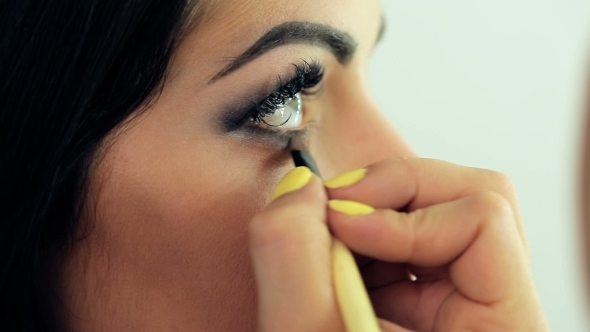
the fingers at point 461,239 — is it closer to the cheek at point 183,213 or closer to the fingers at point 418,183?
the fingers at point 418,183

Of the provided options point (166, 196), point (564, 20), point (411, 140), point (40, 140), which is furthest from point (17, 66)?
point (564, 20)

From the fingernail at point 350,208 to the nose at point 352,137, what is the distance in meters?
0.17

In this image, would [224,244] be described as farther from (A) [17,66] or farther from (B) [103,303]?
(A) [17,66]

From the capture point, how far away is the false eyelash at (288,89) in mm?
578

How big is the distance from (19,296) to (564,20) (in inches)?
54.7

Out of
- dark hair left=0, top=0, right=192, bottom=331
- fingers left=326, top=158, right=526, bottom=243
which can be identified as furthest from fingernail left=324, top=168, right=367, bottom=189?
dark hair left=0, top=0, right=192, bottom=331

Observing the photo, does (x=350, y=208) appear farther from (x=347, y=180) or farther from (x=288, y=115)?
(x=288, y=115)

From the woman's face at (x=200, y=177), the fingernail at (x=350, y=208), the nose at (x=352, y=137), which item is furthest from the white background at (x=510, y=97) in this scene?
the fingernail at (x=350, y=208)

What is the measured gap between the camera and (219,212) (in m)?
0.57

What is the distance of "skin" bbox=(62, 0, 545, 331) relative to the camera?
0.48m

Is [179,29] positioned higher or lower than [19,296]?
higher

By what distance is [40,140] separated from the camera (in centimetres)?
53

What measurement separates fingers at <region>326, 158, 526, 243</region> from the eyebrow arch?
16 cm

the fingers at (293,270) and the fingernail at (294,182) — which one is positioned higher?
the fingernail at (294,182)
